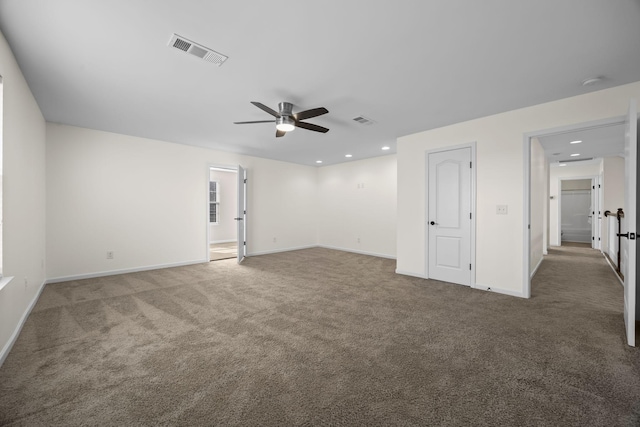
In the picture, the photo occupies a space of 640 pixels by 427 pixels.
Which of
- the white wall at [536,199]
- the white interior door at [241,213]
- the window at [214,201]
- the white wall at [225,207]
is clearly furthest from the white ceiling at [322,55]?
the white wall at [225,207]

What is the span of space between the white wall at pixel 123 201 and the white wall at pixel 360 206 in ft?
7.96

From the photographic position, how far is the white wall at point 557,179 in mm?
8086

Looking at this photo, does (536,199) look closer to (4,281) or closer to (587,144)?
(587,144)

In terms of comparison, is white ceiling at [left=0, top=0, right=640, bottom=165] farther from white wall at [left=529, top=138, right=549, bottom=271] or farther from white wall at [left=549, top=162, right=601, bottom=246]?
white wall at [left=549, top=162, right=601, bottom=246]

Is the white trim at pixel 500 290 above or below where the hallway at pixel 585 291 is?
above

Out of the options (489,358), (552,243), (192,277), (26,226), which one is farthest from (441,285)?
(552,243)

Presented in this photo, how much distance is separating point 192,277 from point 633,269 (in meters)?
5.55

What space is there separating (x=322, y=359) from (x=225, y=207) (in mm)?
7857

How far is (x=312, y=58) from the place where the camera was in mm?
2438

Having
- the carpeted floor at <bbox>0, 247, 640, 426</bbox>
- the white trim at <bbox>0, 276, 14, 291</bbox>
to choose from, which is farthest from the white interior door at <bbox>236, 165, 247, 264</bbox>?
the white trim at <bbox>0, 276, 14, 291</bbox>

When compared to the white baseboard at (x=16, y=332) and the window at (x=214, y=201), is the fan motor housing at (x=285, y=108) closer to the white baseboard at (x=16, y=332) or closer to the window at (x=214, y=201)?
the white baseboard at (x=16, y=332)

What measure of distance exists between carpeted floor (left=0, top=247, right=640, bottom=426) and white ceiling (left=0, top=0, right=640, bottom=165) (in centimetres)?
260

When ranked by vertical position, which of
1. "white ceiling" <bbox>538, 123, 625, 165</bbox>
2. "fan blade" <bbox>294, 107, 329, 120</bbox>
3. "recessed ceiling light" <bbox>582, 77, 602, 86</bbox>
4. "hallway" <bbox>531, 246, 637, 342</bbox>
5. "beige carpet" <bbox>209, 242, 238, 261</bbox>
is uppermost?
"recessed ceiling light" <bbox>582, 77, 602, 86</bbox>

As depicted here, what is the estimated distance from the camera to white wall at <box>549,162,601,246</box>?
8086 mm
